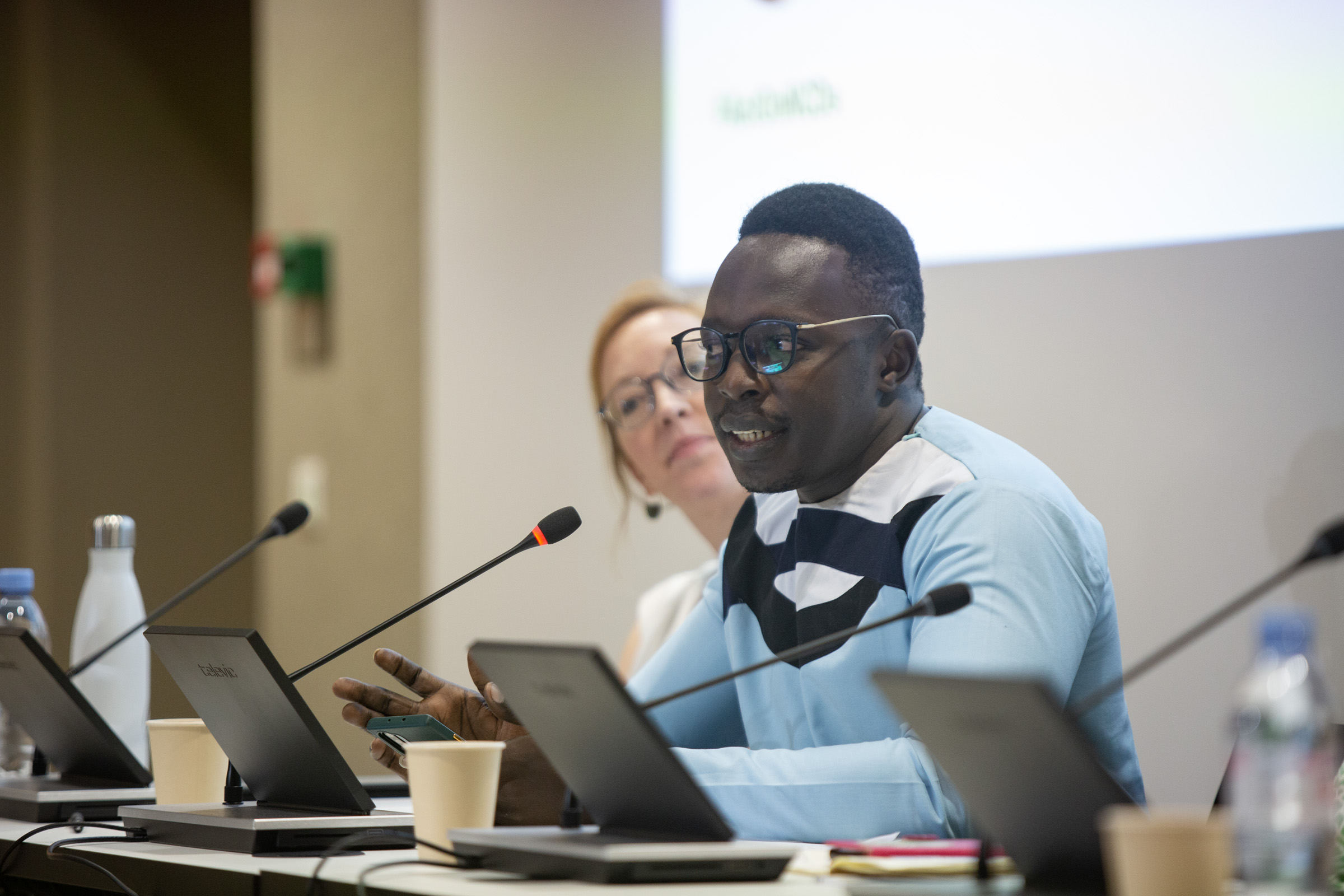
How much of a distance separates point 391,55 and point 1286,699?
11.1 ft

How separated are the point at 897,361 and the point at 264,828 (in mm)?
896

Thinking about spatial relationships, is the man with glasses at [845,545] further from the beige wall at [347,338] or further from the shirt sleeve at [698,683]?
the beige wall at [347,338]

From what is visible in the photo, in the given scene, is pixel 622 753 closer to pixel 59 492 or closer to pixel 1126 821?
pixel 1126 821

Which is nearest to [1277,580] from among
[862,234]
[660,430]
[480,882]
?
[480,882]

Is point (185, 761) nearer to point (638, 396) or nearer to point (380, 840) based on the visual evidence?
point (380, 840)

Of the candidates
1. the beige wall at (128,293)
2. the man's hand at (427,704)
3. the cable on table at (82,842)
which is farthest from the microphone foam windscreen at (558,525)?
the beige wall at (128,293)

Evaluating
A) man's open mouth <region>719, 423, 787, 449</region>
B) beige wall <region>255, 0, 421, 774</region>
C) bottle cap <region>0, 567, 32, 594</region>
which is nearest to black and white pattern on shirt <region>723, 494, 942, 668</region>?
man's open mouth <region>719, 423, 787, 449</region>

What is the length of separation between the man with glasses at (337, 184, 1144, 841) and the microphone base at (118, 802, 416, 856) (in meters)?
0.13

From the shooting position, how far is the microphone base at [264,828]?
138cm

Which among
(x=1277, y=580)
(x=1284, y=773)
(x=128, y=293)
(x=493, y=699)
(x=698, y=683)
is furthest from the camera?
(x=128, y=293)

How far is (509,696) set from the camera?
1.24m

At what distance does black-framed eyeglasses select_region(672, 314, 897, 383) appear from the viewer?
1.78 metres

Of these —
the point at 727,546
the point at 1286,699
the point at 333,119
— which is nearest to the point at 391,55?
the point at 333,119

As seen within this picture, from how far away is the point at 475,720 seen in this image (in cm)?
165
